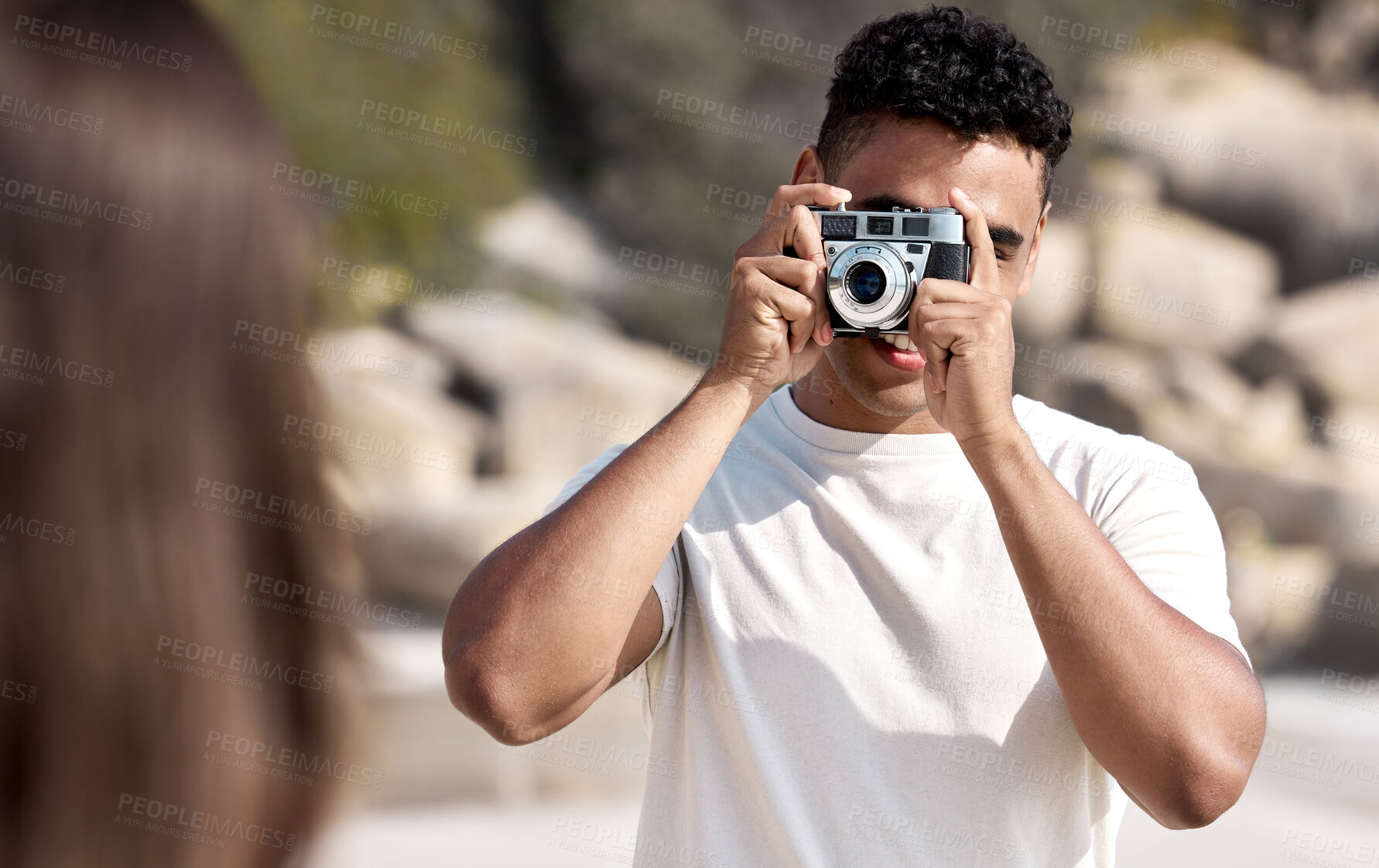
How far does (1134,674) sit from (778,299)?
2.44 feet

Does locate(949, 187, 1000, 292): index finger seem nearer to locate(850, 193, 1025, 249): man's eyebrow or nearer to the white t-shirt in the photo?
locate(850, 193, 1025, 249): man's eyebrow

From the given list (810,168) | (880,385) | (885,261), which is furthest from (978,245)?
(810,168)

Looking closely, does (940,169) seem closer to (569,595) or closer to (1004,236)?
(1004,236)

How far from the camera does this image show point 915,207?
6.28 ft

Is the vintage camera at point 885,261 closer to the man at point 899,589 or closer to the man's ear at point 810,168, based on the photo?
the man at point 899,589

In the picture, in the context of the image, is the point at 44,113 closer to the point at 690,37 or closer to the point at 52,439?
the point at 52,439

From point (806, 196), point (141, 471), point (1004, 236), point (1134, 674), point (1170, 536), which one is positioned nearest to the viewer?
point (141, 471)

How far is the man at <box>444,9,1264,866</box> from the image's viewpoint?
1.55 m

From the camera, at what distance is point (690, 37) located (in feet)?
41.2

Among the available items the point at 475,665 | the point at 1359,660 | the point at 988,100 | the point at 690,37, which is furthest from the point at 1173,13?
the point at 475,665

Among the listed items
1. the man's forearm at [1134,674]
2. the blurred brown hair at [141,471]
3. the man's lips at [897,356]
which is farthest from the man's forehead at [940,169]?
the blurred brown hair at [141,471]

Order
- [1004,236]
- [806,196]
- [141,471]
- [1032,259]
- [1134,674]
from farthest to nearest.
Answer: [1032,259], [1004,236], [806,196], [1134,674], [141,471]

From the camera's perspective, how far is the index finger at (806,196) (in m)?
1.80

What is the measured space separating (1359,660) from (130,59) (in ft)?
42.2
